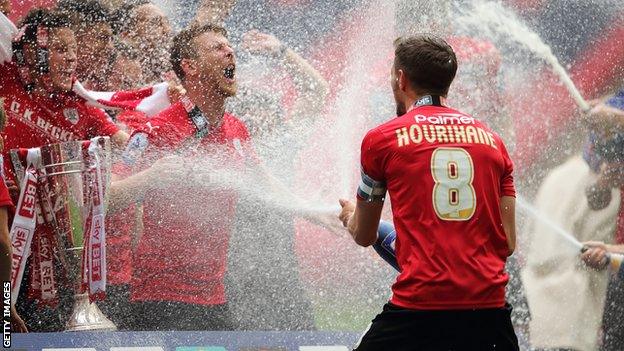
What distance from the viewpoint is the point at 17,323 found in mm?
5410

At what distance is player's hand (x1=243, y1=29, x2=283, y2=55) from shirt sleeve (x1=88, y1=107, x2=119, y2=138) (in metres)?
0.84

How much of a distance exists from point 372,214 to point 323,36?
287 centimetres

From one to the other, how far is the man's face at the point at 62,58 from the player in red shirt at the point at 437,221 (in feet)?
7.57

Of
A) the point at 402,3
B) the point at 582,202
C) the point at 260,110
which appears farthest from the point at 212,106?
the point at 582,202

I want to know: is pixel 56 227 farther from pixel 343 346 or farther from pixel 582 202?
pixel 582 202

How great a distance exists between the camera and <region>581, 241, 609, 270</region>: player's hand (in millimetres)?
7215

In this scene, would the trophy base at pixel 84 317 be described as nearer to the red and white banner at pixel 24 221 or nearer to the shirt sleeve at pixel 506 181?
the red and white banner at pixel 24 221

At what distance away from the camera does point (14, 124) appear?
5445 mm

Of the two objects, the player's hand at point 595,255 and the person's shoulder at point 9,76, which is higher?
the person's shoulder at point 9,76

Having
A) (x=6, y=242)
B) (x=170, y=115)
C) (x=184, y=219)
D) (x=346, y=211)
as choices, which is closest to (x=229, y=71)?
(x=170, y=115)

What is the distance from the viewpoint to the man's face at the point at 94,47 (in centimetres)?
570

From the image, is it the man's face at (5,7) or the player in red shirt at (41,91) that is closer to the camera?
the player in red shirt at (41,91)

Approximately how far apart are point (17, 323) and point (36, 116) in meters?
0.91

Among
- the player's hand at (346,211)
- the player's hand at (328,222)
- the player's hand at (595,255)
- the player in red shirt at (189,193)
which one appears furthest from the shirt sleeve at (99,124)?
the player's hand at (595,255)
